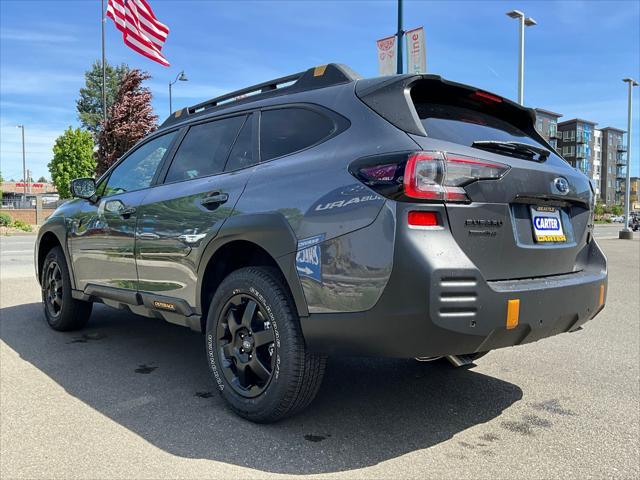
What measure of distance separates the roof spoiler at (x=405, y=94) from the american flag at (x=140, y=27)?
14.2 metres

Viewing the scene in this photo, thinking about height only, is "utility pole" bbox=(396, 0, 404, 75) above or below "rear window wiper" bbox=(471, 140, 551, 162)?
above

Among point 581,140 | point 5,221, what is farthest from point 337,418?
point 581,140

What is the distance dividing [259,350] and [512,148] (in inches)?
69.7

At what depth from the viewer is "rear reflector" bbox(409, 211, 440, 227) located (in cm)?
248

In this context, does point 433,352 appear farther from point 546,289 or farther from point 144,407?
point 144,407

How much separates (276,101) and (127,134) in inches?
978

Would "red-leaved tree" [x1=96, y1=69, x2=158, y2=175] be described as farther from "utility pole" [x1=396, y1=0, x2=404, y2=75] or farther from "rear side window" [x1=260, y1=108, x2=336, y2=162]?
"rear side window" [x1=260, y1=108, x2=336, y2=162]

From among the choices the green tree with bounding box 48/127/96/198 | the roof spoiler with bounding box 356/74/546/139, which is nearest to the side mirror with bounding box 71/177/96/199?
the roof spoiler with bounding box 356/74/546/139

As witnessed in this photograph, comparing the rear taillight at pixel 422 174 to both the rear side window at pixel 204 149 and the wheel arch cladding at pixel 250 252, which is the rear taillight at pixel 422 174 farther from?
the rear side window at pixel 204 149

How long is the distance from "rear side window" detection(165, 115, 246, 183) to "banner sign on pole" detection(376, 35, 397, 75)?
27.5ft

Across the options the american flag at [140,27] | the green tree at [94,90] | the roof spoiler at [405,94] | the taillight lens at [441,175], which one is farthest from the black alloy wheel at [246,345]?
Answer: the green tree at [94,90]

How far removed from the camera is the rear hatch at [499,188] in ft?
8.59

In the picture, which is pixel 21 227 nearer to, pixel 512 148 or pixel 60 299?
pixel 60 299

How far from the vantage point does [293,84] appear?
3471mm
